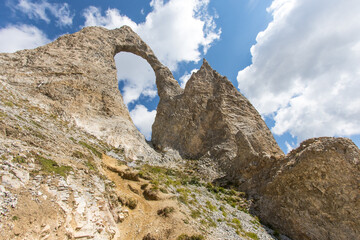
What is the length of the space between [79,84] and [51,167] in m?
24.9

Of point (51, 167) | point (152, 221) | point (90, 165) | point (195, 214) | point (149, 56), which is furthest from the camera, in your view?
point (149, 56)

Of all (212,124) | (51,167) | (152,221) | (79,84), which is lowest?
(152,221)

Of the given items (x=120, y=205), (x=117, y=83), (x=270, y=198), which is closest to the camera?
(x=120, y=205)

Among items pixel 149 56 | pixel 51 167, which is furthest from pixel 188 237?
pixel 149 56

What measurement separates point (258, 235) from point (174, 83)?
131 ft

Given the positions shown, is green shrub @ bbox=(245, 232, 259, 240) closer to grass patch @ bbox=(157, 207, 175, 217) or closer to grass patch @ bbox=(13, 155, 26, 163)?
grass patch @ bbox=(157, 207, 175, 217)

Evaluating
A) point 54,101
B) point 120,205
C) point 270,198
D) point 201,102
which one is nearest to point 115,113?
point 54,101

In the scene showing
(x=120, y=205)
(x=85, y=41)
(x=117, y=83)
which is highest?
(x=85, y=41)

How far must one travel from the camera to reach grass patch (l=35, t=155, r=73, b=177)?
37.6 ft

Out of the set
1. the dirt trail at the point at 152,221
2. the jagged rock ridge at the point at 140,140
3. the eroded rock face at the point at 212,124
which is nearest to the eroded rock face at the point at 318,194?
the jagged rock ridge at the point at 140,140

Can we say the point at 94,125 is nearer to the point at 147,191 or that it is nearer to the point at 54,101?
the point at 54,101

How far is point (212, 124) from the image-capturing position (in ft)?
125

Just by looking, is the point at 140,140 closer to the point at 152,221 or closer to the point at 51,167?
the point at 152,221

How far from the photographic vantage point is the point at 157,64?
55.3m
